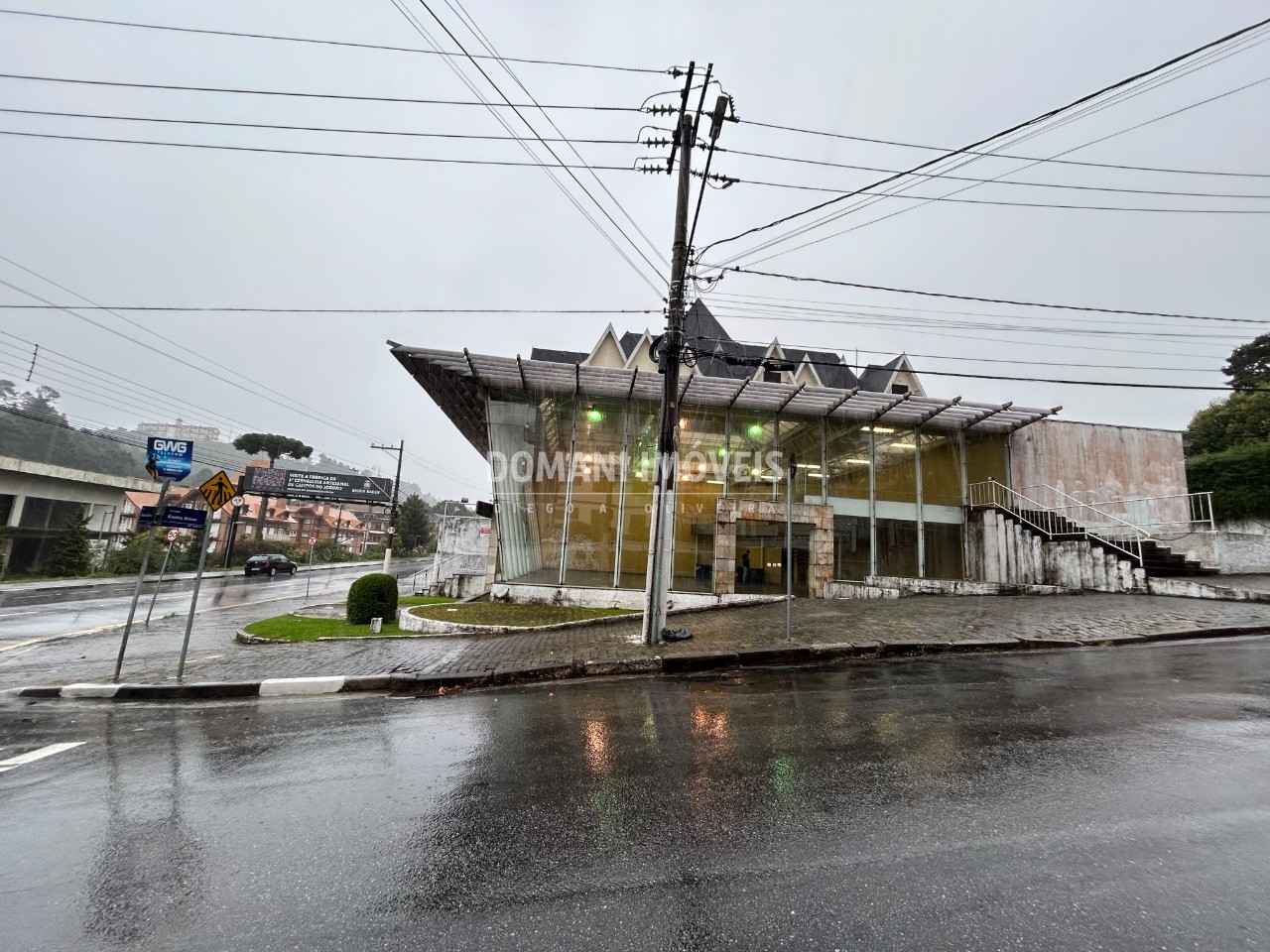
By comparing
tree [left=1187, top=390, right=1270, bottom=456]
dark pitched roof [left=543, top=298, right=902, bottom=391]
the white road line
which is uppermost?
dark pitched roof [left=543, top=298, right=902, bottom=391]

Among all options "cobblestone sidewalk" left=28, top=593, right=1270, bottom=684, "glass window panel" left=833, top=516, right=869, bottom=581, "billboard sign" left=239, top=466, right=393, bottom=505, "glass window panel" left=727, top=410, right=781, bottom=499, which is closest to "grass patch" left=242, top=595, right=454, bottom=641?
"cobblestone sidewalk" left=28, top=593, right=1270, bottom=684

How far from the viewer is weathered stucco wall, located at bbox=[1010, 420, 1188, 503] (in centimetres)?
1888

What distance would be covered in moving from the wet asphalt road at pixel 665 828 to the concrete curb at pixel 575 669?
1458mm

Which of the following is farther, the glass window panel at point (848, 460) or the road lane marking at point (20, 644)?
the glass window panel at point (848, 460)

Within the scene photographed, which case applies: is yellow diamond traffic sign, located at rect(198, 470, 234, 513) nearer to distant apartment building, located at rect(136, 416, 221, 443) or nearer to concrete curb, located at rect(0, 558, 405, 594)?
concrete curb, located at rect(0, 558, 405, 594)

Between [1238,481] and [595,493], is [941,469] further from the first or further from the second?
[595,493]

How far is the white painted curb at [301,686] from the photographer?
23.6ft

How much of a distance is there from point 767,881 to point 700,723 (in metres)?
2.71

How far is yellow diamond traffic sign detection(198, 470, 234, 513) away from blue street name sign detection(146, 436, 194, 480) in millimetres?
744

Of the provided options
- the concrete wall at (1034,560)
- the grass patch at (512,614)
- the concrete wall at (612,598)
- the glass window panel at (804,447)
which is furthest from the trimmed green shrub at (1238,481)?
the grass patch at (512,614)

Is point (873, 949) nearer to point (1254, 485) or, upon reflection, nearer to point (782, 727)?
point (782, 727)

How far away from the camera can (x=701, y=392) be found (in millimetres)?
16406

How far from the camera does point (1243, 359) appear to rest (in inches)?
1367

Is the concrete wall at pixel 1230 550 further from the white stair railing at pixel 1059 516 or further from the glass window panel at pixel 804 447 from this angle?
the glass window panel at pixel 804 447
